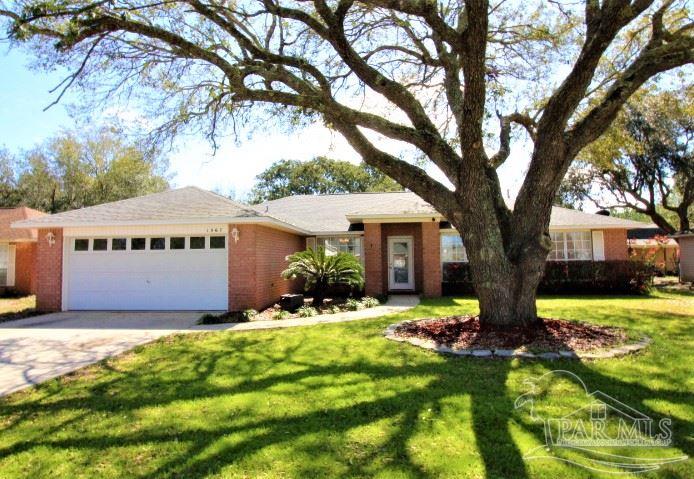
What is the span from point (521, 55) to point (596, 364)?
28.3ft

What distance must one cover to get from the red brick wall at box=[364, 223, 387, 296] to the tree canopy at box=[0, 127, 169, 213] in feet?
61.6

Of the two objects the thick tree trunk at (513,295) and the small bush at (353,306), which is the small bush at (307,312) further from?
the thick tree trunk at (513,295)

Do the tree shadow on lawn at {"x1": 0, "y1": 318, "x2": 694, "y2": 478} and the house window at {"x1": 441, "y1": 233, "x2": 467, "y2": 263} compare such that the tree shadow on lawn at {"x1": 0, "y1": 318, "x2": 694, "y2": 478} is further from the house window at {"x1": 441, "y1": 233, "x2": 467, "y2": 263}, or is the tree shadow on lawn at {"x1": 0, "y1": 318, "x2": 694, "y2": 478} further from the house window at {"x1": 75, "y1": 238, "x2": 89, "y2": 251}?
the house window at {"x1": 441, "y1": 233, "x2": 467, "y2": 263}

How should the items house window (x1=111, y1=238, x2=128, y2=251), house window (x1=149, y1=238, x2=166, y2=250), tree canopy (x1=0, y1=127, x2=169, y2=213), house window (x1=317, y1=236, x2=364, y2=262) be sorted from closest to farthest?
house window (x1=149, y1=238, x2=166, y2=250) < house window (x1=111, y1=238, x2=128, y2=251) < house window (x1=317, y1=236, x2=364, y2=262) < tree canopy (x1=0, y1=127, x2=169, y2=213)

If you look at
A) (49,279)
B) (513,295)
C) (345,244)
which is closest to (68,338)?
(49,279)

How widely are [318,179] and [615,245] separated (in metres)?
30.7

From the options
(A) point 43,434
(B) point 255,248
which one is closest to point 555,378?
(A) point 43,434

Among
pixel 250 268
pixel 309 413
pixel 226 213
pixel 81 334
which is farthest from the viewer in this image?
pixel 226 213

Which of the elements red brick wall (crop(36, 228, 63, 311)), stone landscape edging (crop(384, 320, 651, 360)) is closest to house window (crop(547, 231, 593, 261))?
stone landscape edging (crop(384, 320, 651, 360))

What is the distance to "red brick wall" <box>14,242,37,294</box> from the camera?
60.8ft

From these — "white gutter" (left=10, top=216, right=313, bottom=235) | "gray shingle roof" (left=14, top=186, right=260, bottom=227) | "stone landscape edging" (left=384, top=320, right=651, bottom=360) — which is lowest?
"stone landscape edging" (left=384, top=320, right=651, bottom=360)

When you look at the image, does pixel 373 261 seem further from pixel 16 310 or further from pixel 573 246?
pixel 16 310

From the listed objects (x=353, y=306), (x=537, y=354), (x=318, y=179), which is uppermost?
(x=318, y=179)

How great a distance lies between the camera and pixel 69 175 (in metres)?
28.3
